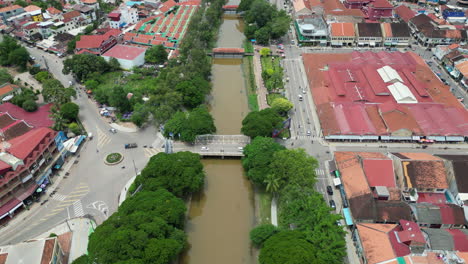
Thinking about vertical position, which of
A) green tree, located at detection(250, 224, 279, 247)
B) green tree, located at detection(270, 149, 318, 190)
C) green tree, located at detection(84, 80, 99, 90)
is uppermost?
green tree, located at detection(270, 149, 318, 190)

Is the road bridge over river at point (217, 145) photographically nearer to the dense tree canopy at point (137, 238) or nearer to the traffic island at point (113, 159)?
the traffic island at point (113, 159)

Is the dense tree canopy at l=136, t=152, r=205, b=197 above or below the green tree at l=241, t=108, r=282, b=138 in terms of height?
below

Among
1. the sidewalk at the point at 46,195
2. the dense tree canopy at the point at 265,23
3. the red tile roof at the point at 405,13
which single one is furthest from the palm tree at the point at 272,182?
the red tile roof at the point at 405,13

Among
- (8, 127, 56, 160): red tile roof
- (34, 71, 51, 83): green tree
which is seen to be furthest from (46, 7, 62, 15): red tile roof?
(8, 127, 56, 160): red tile roof

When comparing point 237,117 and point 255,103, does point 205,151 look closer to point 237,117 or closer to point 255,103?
point 237,117

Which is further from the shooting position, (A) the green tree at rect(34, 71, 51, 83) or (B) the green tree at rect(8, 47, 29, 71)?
(B) the green tree at rect(8, 47, 29, 71)

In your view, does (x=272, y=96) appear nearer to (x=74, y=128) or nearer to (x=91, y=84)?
(x=91, y=84)

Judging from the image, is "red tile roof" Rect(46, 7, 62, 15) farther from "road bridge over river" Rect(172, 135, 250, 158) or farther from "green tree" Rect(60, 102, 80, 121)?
"road bridge over river" Rect(172, 135, 250, 158)
